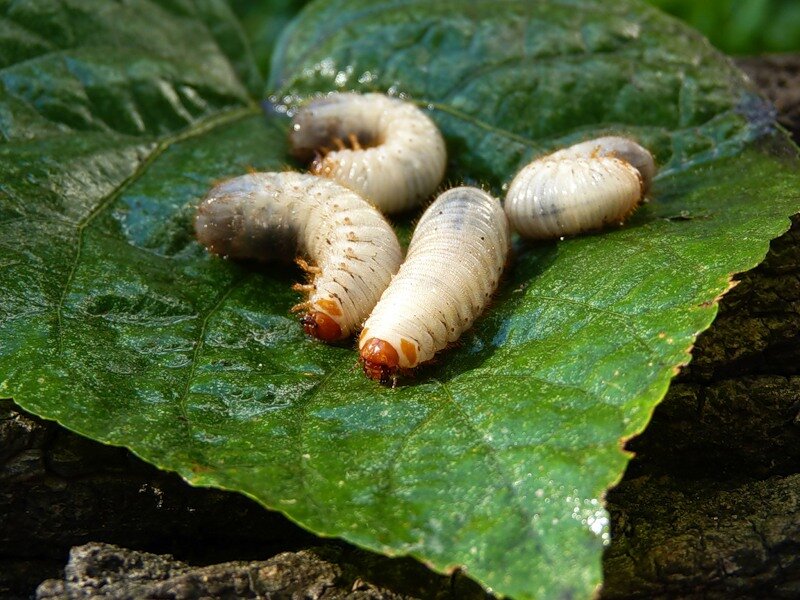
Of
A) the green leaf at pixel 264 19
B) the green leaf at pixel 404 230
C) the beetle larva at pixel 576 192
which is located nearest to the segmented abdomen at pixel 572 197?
the beetle larva at pixel 576 192

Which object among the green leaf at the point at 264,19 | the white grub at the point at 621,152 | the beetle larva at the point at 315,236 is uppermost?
the beetle larva at the point at 315,236

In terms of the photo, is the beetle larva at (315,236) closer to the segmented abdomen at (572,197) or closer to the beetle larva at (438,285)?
the beetle larva at (438,285)

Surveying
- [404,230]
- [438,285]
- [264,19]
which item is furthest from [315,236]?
[264,19]

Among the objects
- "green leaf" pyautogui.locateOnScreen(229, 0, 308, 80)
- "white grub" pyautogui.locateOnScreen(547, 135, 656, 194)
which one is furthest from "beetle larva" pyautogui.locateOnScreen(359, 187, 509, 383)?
"green leaf" pyautogui.locateOnScreen(229, 0, 308, 80)

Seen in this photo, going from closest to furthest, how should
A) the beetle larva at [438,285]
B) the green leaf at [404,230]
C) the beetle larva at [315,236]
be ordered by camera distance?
the green leaf at [404,230]
the beetle larva at [438,285]
the beetle larva at [315,236]

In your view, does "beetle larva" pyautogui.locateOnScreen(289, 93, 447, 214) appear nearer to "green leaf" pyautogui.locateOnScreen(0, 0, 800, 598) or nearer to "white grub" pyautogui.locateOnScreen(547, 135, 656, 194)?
"green leaf" pyautogui.locateOnScreen(0, 0, 800, 598)

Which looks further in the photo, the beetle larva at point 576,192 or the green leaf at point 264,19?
the green leaf at point 264,19
